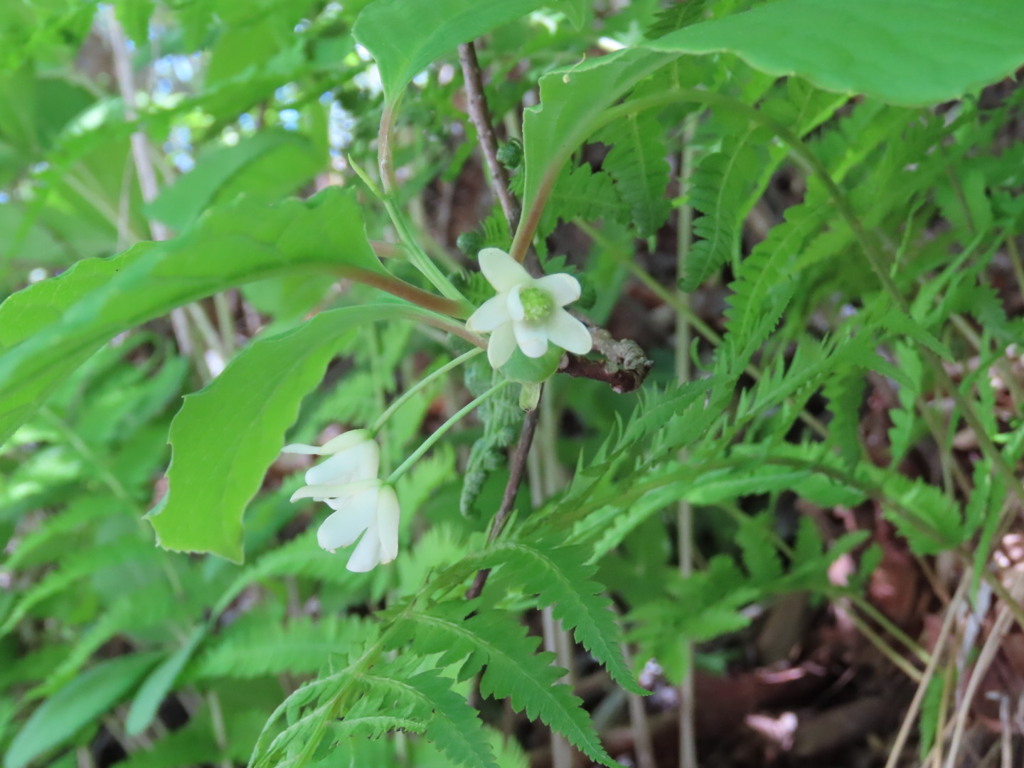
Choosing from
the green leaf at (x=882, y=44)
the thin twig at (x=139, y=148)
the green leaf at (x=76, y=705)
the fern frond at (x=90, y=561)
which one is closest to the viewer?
the green leaf at (x=882, y=44)

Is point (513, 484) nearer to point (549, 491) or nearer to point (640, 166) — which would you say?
point (640, 166)

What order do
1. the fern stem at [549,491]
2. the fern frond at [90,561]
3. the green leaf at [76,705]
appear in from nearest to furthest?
1. the fern stem at [549,491]
2. the green leaf at [76,705]
3. the fern frond at [90,561]

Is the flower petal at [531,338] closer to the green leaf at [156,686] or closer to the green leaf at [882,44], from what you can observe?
the green leaf at [882,44]

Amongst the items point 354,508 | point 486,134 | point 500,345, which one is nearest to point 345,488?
point 354,508

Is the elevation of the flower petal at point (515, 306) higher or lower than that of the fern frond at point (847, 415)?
higher

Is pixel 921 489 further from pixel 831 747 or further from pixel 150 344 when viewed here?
pixel 150 344

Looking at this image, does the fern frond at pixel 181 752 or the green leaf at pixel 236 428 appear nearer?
the green leaf at pixel 236 428

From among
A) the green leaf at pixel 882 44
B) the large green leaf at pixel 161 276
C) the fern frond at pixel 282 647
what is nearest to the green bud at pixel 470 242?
the large green leaf at pixel 161 276
